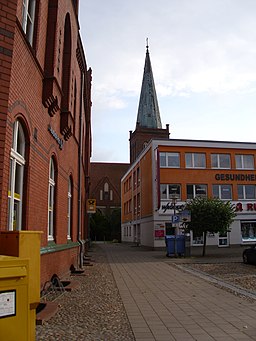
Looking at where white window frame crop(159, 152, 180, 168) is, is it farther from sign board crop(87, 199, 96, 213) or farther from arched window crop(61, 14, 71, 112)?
arched window crop(61, 14, 71, 112)

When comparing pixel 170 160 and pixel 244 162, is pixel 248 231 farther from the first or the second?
pixel 170 160

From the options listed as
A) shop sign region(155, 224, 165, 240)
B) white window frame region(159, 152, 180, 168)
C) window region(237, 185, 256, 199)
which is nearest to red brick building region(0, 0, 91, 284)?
shop sign region(155, 224, 165, 240)

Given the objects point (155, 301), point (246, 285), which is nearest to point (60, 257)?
point (155, 301)

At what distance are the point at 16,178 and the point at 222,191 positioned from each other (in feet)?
97.1

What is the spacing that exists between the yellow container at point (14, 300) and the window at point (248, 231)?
33906 mm

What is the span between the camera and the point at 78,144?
17.6m

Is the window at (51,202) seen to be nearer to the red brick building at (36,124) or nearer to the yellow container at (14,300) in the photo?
the red brick building at (36,124)

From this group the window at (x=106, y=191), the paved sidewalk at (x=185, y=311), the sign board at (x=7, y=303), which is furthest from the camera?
the window at (x=106, y=191)

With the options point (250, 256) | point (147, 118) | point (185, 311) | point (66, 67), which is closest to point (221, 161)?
point (250, 256)

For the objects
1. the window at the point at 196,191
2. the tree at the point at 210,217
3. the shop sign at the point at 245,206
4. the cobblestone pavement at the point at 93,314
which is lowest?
the cobblestone pavement at the point at 93,314

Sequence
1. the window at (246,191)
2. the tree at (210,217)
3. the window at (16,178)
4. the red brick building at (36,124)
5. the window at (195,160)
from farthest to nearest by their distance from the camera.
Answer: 1. the window at (246,191)
2. the window at (195,160)
3. the tree at (210,217)
4. the window at (16,178)
5. the red brick building at (36,124)

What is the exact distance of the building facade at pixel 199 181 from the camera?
33000 mm

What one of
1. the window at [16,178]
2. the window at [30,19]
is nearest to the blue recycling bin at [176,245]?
the window at [16,178]

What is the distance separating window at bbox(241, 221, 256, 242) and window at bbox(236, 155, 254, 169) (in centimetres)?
521
